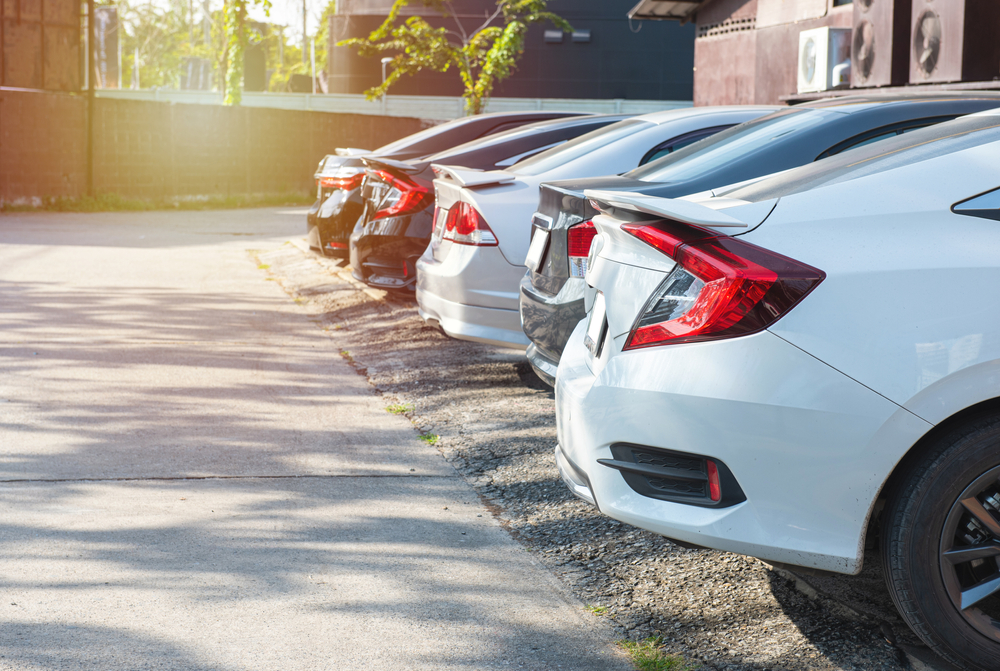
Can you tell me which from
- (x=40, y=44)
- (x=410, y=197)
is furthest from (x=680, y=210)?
(x=40, y=44)

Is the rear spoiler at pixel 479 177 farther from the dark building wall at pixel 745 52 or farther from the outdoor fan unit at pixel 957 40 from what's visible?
the dark building wall at pixel 745 52

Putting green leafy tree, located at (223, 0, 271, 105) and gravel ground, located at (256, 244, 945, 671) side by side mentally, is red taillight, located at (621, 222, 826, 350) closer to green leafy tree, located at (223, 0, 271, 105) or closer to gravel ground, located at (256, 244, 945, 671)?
gravel ground, located at (256, 244, 945, 671)

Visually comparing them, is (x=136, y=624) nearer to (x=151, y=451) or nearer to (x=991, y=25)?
(x=151, y=451)

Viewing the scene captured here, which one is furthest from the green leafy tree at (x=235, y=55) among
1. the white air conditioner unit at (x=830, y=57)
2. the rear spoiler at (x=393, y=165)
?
the rear spoiler at (x=393, y=165)

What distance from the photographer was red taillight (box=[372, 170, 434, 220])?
762 centimetres

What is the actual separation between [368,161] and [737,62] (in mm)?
10592

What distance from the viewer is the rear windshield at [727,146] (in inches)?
167

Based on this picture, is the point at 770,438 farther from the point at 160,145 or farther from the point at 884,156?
the point at 160,145

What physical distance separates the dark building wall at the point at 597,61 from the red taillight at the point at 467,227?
2826cm

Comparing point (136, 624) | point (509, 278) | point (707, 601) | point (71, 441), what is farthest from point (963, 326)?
point (71, 441)

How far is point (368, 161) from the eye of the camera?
782 cm

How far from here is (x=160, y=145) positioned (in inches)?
819

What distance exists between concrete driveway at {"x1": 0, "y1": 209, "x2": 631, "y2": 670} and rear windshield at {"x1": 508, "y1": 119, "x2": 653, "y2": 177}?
5.73 ft

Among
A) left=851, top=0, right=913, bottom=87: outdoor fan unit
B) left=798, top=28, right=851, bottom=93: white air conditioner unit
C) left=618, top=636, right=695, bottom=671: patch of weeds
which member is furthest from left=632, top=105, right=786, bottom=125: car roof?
left=798, top=28, right=851, bottom=93: white air conditioner unit
